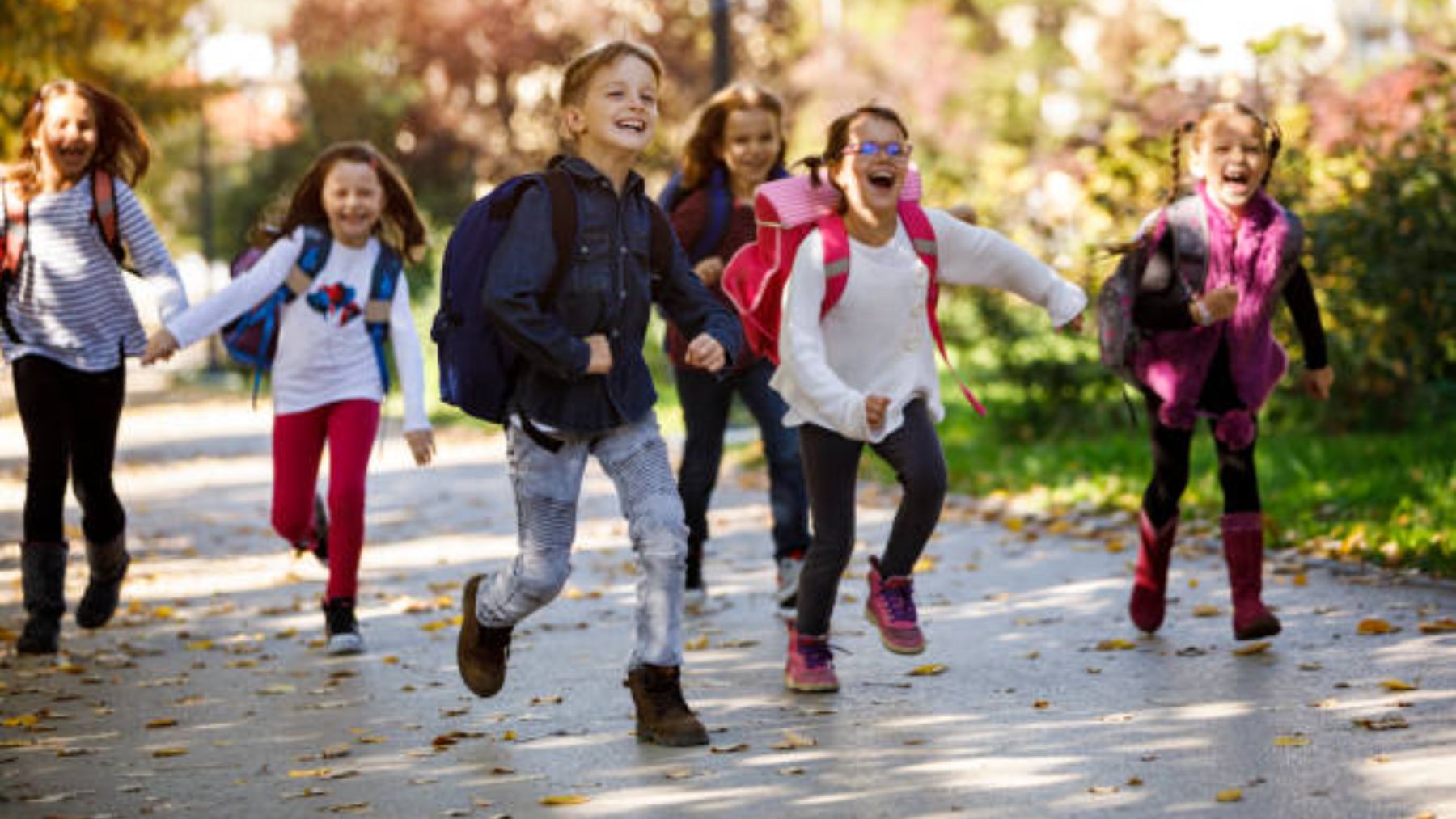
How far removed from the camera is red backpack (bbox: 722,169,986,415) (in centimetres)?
584

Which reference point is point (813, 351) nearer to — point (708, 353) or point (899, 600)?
point (708, 353)

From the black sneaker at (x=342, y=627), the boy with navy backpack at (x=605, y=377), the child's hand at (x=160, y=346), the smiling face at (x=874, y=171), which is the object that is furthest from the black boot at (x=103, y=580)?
the smiling face at (x=874, y=171)

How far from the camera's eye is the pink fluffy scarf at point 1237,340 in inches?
254

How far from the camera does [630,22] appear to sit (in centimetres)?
3011

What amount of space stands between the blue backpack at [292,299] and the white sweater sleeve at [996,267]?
7.54 ft

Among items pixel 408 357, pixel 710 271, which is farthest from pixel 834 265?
pixel 408 357

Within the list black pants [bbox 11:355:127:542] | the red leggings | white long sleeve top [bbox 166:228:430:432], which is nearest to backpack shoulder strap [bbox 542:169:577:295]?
white long sleeve top [bbox 166:228:430:432]

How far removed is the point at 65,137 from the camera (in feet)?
23.6

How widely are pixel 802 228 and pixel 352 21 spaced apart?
2474 cm

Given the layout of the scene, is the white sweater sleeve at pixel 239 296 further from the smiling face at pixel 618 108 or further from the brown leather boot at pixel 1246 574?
the brown leather boot at pixel 1246 574

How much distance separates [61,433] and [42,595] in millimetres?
600

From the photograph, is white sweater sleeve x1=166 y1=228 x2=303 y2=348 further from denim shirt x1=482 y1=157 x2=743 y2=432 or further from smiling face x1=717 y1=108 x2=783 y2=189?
denim shirt x1=482 y1=157 x2=743 y2=432

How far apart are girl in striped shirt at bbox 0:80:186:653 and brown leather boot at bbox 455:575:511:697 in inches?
86.2

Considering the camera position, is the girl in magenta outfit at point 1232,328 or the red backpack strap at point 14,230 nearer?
the girl in magenta outfit at point 1232,328
